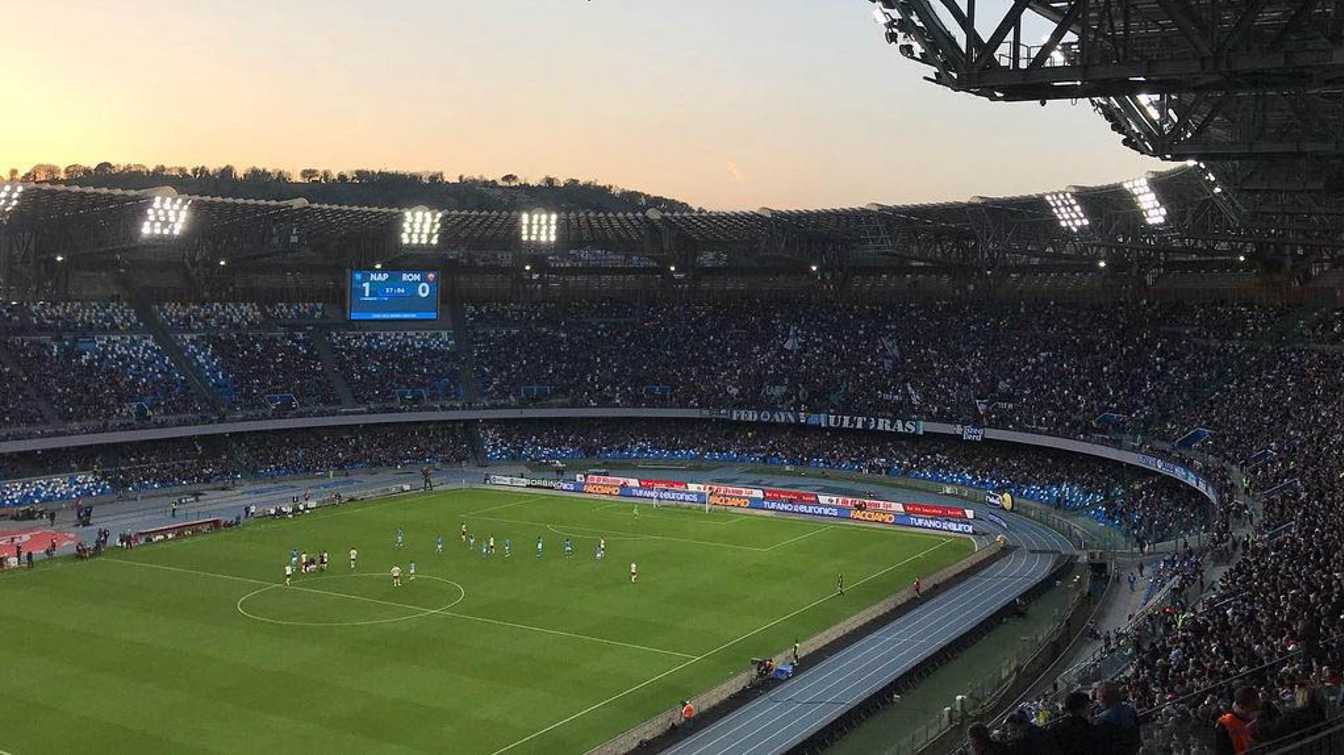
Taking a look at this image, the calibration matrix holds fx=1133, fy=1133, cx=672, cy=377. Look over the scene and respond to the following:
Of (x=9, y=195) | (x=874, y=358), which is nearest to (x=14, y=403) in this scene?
(x=9, y=195)

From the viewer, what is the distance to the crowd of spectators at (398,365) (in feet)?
265

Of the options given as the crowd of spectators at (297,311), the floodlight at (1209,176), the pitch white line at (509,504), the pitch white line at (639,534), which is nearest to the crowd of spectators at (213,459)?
the crowd of spectators at (297,311)

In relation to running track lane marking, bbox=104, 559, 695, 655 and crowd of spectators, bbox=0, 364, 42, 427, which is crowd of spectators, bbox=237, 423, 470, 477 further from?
running track lane marking, bbox=104, 559, 695, 655

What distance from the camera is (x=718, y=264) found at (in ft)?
301

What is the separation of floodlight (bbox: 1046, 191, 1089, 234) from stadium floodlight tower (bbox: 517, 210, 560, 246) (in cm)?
3480

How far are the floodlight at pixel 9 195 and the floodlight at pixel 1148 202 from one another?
54.0 metres

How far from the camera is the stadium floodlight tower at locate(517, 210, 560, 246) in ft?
262

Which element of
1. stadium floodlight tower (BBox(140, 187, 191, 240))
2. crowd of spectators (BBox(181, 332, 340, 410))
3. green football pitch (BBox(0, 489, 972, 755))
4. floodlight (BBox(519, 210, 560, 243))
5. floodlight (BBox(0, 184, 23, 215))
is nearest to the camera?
green football pitch (BBox(0, 489, 972, 755))

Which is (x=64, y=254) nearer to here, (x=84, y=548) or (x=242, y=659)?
(x=84, y=548)

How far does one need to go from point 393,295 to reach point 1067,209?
48.6 meters

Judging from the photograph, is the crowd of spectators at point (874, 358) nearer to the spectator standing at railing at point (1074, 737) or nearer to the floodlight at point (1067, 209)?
the floodlight at point (1067, 209)

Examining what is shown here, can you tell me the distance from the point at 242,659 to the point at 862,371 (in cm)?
5266

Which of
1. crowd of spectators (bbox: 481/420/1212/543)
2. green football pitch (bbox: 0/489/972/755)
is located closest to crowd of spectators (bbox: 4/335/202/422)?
green football pitch (bbox: 0/489/972/755)

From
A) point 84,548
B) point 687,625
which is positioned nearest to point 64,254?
point 84,548
